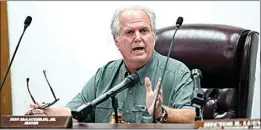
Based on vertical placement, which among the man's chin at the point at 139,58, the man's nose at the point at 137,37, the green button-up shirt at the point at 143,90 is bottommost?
the green button-up shirt at the point at 143,90

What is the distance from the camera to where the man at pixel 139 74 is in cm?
197

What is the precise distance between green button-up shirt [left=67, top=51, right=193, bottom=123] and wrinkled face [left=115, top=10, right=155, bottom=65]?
63 millimetres

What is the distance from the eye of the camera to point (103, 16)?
3.05 m

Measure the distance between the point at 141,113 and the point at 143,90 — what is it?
111 mm

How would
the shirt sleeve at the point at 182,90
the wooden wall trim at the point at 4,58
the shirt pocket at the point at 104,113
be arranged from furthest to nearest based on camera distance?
the wooden wall trim at the point at 4,58, the shirt pocket at the point at 104,113, the shirt sleeve at the point at 182,90

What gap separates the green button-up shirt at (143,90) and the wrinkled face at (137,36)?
63 millimetres

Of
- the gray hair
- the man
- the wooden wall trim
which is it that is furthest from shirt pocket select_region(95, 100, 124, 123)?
the wooden wall trim

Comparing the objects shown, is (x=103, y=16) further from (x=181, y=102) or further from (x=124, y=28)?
(x=181, y=102)

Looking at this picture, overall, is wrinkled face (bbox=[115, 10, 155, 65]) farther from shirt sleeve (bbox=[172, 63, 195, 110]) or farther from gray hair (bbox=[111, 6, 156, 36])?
shirt sleeve (bbox=[172, 63, 195, 110])

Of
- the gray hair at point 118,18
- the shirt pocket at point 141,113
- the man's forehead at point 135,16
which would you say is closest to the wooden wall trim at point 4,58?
the gray hair at point 118,18

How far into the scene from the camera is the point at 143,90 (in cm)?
200

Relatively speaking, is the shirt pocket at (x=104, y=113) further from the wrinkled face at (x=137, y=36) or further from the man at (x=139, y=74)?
the wrinkled face at (x=137, y=36)

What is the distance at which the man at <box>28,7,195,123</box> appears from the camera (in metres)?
1.97

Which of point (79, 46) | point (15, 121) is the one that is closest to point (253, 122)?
point (15, 121)
